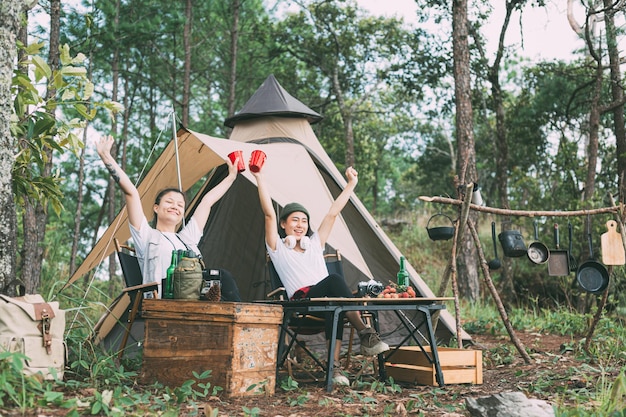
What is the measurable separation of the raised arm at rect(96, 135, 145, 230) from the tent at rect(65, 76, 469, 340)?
2.15ft

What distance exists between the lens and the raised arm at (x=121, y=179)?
3.43m

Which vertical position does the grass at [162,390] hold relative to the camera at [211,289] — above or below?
below

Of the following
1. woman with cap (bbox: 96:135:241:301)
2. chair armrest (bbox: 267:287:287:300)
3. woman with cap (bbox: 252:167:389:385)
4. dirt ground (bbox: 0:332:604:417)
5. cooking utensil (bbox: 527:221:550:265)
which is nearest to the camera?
dirt ground (bbox: 0:332:604:417)

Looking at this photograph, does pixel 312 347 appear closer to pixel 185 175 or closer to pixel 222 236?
pixel 222 236

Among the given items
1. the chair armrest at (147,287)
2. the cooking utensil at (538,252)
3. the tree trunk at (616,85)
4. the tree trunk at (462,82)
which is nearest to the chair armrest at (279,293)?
the chair armrest at (147,287)

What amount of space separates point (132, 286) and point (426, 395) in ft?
5.94

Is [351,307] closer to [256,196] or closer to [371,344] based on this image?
[371,344]

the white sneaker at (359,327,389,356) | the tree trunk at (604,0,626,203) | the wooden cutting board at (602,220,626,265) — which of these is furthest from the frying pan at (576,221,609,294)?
the tree trunk at (604,0,626,203)

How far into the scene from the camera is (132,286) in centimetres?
379

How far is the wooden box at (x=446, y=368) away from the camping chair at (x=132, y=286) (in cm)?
152

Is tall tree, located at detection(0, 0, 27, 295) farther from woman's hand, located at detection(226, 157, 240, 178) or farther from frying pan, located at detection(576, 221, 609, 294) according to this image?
frying pan, located at detection(576, 221, 609, 294)

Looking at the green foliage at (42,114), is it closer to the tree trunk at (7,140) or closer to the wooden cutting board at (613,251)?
the tree trunk at (7,140)

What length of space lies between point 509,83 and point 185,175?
20311 millimetres

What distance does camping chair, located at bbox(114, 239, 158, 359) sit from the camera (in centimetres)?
354
